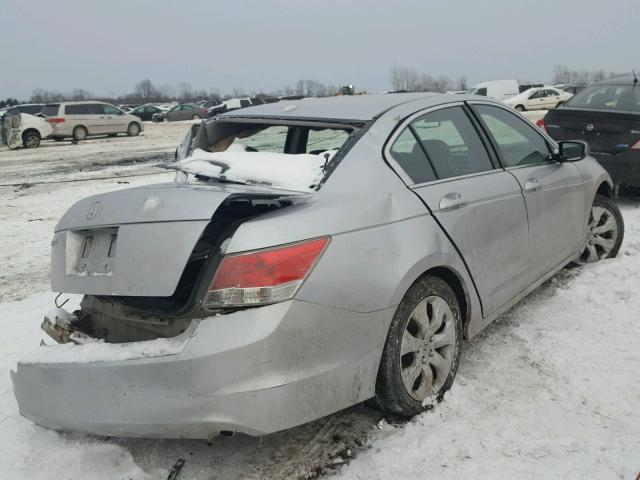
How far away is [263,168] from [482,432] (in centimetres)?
167

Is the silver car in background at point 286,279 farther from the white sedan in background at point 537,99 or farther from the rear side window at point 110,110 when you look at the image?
the white sedan in background at point 537,99

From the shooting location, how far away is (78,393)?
235 cm

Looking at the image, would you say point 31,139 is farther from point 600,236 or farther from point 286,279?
point 286,279

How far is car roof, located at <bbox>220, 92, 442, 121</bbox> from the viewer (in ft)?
10.2

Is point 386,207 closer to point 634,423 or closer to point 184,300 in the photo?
point 184,300

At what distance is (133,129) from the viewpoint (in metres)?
26.8

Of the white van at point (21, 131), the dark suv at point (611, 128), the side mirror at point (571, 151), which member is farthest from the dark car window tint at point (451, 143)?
the white van at point (21, 131)

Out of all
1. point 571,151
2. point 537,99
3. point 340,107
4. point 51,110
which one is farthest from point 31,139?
point 537,99

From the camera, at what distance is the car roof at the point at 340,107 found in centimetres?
311

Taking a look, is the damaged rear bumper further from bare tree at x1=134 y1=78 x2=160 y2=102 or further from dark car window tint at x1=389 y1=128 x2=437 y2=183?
bare tree at x1=134 y1=78 x2=160 y2=102

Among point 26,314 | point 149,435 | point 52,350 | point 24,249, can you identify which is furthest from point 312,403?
point 24,249

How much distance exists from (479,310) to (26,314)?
3.52 m

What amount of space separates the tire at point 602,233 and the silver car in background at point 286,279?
1.77m

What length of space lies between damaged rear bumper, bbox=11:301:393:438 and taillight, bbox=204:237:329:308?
55 millimetres
